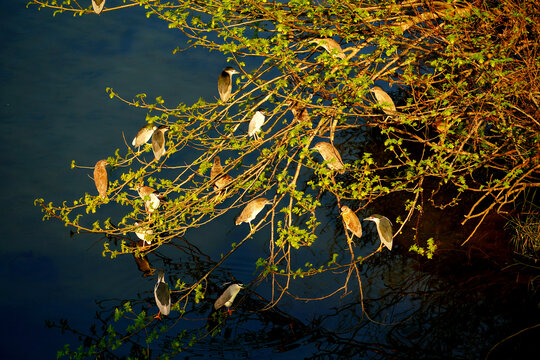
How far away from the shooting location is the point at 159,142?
4.29m

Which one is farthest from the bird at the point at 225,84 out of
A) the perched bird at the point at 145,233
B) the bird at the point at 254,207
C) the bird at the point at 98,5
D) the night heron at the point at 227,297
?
the night heron at the point at 227,297

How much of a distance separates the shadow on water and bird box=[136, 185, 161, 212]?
0.67m

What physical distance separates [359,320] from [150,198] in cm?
179

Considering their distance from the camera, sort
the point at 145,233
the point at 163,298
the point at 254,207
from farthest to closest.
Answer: the point at 254,207 < the point at 163,298 < the point at 145,233

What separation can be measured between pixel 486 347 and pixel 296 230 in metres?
1.60

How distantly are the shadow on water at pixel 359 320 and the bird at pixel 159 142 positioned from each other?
1.08 m

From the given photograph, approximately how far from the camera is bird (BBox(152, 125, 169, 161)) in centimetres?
428

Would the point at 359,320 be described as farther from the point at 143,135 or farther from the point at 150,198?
the point at 143,135

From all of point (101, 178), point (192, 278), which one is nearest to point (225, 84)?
point (101, 178)

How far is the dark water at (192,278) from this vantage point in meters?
4.24

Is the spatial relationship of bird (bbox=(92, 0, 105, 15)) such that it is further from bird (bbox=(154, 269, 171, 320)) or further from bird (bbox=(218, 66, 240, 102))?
bird (bbox=(154, 269, 171, 320))

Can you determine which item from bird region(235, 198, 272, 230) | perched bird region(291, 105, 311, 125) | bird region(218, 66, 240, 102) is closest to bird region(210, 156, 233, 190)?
bird region(235, 198, 272, 230)

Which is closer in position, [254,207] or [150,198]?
[150,198]

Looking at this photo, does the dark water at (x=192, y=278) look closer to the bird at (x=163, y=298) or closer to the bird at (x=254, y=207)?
the bird at (x=163, y=298)
